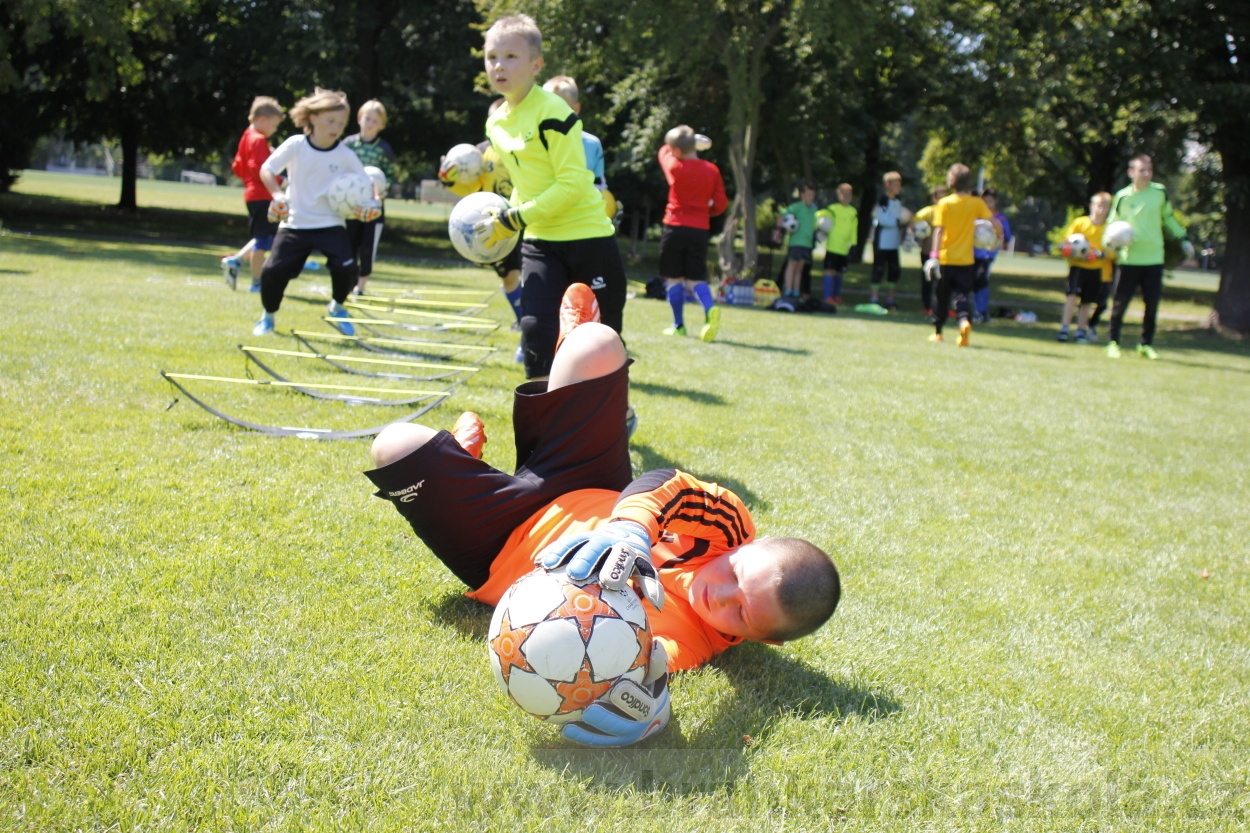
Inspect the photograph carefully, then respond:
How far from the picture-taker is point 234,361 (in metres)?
6.88

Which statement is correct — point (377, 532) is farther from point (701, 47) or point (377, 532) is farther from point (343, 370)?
point (701, 47)

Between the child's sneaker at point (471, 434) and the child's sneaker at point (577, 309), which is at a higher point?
the child's sneaker at point (577, 309)

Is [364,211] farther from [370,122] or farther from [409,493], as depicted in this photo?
[409,493]

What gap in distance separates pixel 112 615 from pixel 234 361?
14.0ft

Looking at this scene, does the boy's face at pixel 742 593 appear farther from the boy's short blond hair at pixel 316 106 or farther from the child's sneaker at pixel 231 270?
the child's sneaker at pixel 231 270

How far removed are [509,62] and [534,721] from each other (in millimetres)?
3522

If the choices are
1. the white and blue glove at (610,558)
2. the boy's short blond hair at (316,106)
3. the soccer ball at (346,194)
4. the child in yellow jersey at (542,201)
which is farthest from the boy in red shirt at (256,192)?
the white and blue glove at (610,558)

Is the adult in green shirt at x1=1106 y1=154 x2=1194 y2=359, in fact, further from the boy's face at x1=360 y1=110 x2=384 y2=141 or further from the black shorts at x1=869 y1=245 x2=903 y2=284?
the boy's face at x1=360 y1=110 x2=384 y2=141

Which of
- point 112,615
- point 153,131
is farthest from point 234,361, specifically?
point 153,131

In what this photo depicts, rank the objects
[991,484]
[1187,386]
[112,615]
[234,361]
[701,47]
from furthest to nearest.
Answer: [701,47] < [1187,386] < [234,361] < [991,484] < [112,615]

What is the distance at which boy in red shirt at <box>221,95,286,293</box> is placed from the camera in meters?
11.2

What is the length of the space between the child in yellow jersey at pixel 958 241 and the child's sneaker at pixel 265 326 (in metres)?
8.77

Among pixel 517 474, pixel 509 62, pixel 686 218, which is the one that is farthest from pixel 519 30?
pixel 686 218

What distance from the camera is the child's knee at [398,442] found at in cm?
307
